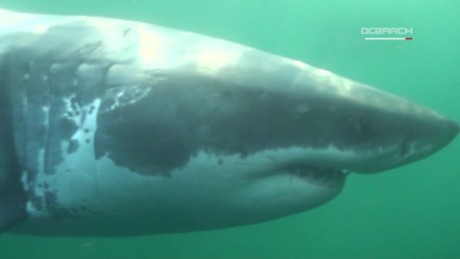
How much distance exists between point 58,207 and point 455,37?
25.1 meters

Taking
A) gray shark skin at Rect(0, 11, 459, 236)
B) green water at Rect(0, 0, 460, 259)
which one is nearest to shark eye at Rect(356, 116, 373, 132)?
gray shark skin at Rect(0, 11, 459, 236)

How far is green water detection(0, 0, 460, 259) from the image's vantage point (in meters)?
20.0

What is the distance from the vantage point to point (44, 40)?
11.7 ft

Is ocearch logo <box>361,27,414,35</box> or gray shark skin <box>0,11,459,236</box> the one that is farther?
ocearch logo <box>361,27,414,35</box>

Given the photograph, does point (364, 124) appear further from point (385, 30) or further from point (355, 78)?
point (355, 78)

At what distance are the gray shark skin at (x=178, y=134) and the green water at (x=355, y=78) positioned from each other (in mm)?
15775

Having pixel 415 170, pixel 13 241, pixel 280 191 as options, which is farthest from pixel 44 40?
pixel 415 170

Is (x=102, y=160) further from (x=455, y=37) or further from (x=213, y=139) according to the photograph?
(x=455, y=37)

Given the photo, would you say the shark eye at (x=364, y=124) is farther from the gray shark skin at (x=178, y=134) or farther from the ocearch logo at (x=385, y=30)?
the ocearch logo at (x=385, y=30)

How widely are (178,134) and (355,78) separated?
23.0 m

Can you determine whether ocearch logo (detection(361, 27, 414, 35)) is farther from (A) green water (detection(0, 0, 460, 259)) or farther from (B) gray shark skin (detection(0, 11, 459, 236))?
(B) gray shark skin (detection(0, 11, 459, 236))

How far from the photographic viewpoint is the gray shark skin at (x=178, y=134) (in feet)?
10.6

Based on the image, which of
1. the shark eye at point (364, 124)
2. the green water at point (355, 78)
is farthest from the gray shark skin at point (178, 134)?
the green water at point (355, 78)

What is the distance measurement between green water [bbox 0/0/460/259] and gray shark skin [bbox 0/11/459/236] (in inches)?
621
